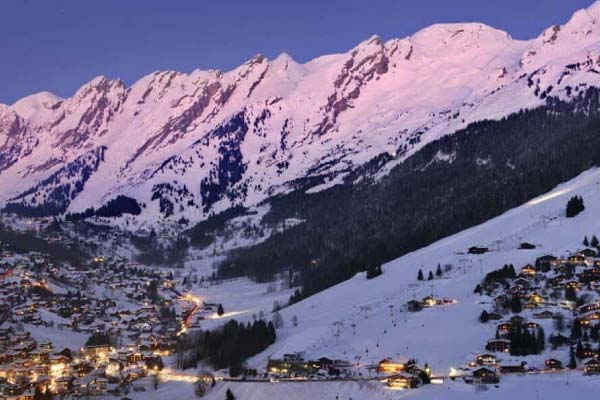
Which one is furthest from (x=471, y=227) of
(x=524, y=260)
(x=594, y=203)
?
(x=524, y=260)

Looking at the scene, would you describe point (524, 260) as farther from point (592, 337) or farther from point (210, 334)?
point (210, 334)

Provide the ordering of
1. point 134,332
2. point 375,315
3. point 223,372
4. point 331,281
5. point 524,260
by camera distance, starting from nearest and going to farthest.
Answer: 1. point 223,372
2. point 375,315
3. point 524,260
4. point 134,332
5. point 331,281

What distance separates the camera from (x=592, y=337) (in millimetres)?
99188

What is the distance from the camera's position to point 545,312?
10994cm

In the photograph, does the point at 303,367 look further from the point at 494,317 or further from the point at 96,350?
the point at 96,350

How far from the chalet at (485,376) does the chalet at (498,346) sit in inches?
319

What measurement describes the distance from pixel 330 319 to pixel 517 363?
1749 inches

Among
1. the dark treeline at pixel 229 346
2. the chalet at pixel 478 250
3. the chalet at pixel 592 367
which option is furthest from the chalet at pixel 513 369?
the chalet at pixel 478 250

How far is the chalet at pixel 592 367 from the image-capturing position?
3511 inches

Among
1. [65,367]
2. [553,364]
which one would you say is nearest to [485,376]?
[553,364]

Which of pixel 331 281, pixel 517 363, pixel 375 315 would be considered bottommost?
pixel 517 363

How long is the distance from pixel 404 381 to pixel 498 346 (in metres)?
14.6

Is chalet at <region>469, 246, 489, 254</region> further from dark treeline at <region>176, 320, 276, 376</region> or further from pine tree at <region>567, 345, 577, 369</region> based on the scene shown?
pine tree at <region>567, 345, 577, 369</region>

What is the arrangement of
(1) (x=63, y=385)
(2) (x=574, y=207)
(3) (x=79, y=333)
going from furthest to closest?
1. (2) (x=574, y=207)
2. (3) (x=79, y=333)
3. (1) (x=63, y=385)
